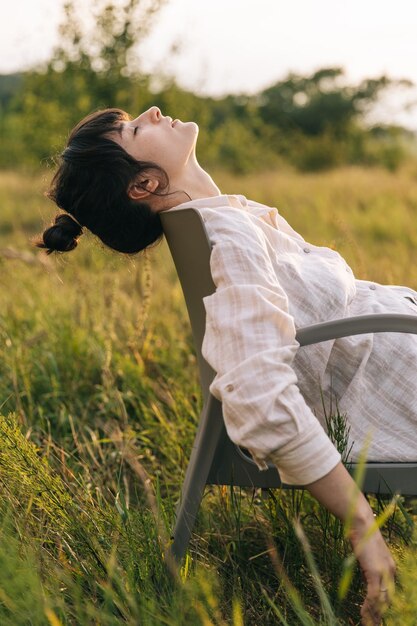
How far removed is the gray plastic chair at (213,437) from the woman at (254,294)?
0.06 meters

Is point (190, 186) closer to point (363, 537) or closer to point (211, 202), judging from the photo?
point (211, 202)

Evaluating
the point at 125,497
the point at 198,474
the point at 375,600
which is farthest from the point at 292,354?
the point at 125,497

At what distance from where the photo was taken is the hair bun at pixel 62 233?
2354 millimetres

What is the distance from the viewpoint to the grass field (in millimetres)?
1678

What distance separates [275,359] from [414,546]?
0.51m

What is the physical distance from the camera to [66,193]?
2.24 meters

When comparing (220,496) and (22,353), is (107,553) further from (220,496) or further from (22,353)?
(22,353)

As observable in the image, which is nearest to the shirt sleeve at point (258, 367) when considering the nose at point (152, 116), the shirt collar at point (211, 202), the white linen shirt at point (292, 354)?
the white linen shirt at point (292, 354)

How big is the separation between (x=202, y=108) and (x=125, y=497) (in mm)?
9589

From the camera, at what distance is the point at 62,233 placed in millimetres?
2355

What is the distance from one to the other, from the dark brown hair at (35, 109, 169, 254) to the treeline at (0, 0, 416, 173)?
0.33m

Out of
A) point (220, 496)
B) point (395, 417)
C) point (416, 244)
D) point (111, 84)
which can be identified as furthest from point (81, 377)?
point (111, 84)

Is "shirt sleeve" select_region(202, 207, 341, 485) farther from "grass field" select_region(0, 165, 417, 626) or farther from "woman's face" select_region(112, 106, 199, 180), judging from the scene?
"woman's face" select_region(112, 106, 199, 180)

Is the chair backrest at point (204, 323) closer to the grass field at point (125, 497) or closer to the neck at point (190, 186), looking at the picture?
the grass field at point (125, 497)
